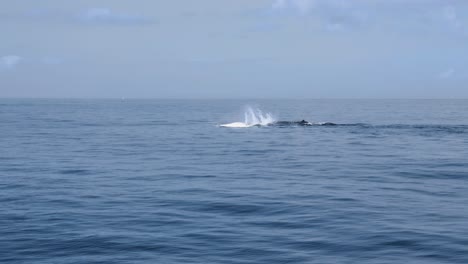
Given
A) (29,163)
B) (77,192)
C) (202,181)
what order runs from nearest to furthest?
1. (77,192)
2. (202,181)
3. (29,163)

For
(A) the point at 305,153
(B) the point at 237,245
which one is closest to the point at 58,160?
(A) the point at 305,153

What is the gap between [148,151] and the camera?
51875mm

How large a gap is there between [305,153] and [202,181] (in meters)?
17.7

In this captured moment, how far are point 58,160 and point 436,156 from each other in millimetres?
28259

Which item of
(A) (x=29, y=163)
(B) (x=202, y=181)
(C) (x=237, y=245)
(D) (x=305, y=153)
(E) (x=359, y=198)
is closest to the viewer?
Result: (C) (x=237, y=245)

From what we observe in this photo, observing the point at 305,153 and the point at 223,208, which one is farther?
the point at 305,153

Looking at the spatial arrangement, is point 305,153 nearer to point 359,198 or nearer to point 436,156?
point 436,156

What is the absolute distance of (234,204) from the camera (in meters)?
26.8

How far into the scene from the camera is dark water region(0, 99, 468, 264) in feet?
63.2

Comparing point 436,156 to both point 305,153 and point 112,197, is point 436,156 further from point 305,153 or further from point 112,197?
point 112,197

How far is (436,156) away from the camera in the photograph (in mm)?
46438

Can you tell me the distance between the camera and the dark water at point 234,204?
63.2ft

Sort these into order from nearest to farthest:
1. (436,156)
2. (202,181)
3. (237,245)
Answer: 1. (237,245)
2. (202,181)
3. (436,156)

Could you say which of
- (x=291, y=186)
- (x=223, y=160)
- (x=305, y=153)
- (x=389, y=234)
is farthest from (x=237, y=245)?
(x=305, y=153)
